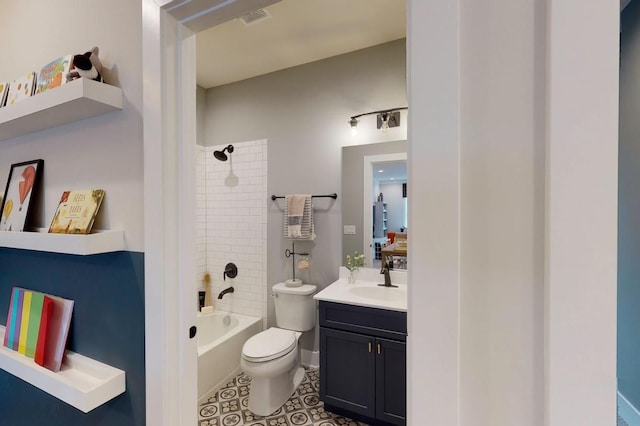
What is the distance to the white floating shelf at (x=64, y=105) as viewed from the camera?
0.93 metres

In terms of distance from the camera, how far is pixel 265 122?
8.52ft

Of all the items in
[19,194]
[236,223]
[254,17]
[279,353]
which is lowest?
[279,353]

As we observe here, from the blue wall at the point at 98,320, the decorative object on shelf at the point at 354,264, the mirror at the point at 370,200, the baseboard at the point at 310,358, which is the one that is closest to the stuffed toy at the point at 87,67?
the blue wall at the point at 98,320

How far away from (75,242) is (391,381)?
168 cm

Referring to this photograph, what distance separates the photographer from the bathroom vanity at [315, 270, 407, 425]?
1631 mm

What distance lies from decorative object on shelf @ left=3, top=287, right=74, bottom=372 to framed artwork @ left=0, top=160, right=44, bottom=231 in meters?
0.32

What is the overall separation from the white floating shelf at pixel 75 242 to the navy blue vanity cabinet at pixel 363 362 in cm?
125

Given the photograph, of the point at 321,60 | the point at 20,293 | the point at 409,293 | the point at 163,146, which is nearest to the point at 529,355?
the point at 409,293

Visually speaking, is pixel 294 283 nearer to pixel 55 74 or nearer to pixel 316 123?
pixel 316 123

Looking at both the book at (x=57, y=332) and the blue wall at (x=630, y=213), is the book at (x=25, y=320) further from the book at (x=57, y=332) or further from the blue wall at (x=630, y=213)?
the blue wall at (x=630, y=213)

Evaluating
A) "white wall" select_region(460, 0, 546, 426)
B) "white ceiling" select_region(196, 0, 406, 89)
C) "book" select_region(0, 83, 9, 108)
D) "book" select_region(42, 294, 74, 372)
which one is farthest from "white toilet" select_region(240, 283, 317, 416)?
"white ceiling" select_region(196, 0, 406, 89)

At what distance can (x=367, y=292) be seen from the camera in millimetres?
2064

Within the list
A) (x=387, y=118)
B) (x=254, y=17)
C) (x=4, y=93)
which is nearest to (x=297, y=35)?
(x=254, y=17)

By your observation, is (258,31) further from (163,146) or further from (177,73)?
(163,146)
